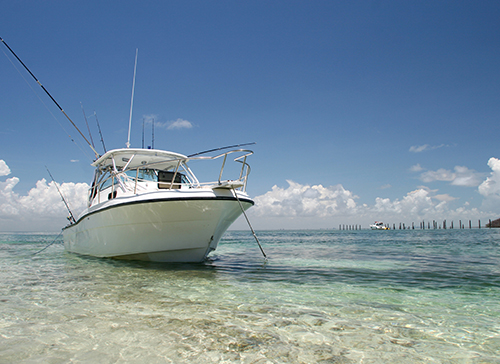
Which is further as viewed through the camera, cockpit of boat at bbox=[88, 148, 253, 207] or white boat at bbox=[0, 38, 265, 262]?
cockpit of boat at bbox=[88, 148, 253, 207]

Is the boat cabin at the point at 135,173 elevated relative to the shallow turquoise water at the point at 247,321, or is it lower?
elevated

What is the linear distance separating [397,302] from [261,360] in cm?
302

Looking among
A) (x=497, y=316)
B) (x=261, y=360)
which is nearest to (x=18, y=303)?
(x=261, y=360)

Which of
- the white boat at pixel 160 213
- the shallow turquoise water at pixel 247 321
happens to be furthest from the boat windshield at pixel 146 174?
the shallow turquoise water at pixel 247 321

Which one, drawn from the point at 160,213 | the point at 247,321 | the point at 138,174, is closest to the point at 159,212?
the point at 160,213

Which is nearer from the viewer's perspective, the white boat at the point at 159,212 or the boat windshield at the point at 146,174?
the white boat at the point at 159,212

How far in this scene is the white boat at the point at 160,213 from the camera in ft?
25.2

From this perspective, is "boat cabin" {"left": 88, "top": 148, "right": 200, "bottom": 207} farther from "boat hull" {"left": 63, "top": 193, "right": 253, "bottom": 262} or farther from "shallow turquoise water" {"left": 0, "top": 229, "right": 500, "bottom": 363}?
"shallow turquoise water" {"left": 0, "top": 229, "right": 500, "bottom": 363}

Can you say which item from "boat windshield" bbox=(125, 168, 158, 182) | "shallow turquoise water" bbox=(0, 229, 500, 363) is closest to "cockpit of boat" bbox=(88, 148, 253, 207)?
"boat windshield" bbox=(125, 168, 158, 182)

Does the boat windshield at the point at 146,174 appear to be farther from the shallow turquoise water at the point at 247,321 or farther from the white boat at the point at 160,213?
the shallow turquoise water at the point at 247,321

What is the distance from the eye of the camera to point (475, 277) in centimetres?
717

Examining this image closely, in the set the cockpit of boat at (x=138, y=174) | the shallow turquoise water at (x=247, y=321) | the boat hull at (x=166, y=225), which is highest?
the cockpit of boat at (x=138, y=174)

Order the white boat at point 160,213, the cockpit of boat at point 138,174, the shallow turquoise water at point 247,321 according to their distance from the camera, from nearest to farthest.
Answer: the shallow turquoise water at point 247,321 → the white boat at point 160,213 → the cockpit of boat at point 138,174

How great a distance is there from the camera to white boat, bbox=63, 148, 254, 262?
7.68m
